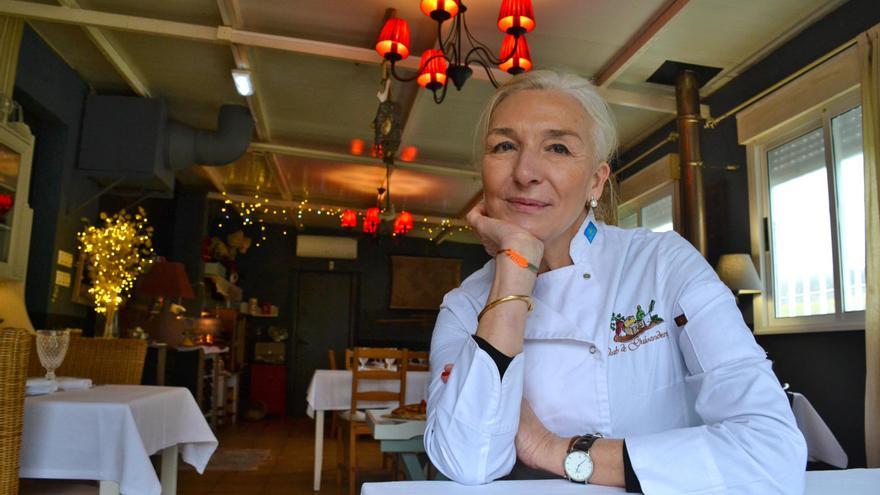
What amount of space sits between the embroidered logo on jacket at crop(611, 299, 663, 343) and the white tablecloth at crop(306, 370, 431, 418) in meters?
4.12

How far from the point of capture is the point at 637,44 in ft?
15.6

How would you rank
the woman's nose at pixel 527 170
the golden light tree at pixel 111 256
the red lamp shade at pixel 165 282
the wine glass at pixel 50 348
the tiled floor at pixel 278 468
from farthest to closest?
the red lamp shade at pixel 165 282, the golden light tree at pixel 111 256, the tiled floor at pixel 278 468, the wine glass at pixel 50 348, the woman's nose at pixel 527 170

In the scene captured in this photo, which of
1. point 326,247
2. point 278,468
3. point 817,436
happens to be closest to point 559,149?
point 817,436

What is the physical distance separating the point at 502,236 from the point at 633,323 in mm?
287

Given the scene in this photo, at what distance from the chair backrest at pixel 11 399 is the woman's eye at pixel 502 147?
1.48 meters

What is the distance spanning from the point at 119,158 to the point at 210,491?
3.22m

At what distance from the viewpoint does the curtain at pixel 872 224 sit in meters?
3.45

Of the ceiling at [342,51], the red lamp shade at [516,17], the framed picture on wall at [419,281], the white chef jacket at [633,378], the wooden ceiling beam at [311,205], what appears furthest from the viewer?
the framed picture on wall at [419,281]

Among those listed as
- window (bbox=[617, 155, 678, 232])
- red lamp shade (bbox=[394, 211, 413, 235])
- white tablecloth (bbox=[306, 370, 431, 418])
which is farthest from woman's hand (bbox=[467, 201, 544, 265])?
red lamp shade (bbox=[394, 211, 413, 235])

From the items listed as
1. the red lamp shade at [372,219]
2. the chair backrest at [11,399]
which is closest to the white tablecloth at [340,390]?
the red lamp shade at [372,219]

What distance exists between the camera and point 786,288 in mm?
4676

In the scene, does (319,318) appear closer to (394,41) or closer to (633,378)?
(394,41)

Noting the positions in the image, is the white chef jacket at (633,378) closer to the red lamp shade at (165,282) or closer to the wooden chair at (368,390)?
the wooden chair at (368,390)

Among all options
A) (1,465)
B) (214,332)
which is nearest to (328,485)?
(1,465)
